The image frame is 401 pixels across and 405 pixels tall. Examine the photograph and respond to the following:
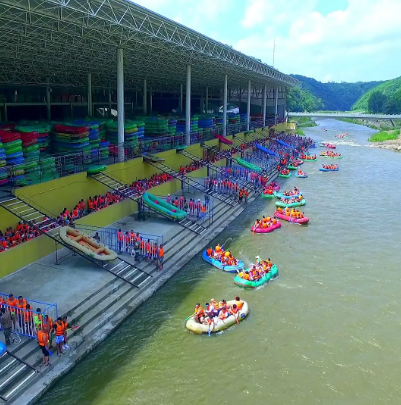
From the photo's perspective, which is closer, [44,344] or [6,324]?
[44,344]

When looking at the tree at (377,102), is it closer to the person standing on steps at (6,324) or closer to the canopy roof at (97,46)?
the canopy roof at (97,46)

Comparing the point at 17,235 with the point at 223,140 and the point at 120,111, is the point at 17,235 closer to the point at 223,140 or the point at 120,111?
the point at 120,111


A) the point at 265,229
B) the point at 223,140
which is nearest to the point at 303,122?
the point at 223,140

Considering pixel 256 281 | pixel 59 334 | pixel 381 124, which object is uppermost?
pixel 381 124

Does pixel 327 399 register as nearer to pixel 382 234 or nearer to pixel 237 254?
pixel 237 254

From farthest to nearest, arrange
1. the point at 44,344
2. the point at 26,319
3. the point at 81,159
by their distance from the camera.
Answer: the point at 81,159 → the point at 26,319 → the point at 44,344

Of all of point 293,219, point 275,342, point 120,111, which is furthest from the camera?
point 293,219

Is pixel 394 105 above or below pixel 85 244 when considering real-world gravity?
above

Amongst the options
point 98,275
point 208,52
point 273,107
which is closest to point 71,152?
point 98,275
